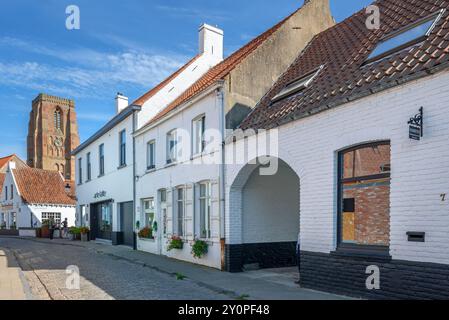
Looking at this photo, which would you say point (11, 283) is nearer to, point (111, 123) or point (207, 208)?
point (207, 208)

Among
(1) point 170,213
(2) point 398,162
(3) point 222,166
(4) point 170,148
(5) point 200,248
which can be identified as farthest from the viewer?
(4) point 170,148

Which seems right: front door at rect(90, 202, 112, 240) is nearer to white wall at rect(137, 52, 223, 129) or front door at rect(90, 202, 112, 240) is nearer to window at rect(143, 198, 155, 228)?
window at rect(143, 198, 155, 228)

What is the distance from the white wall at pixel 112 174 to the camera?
1988 centimetres

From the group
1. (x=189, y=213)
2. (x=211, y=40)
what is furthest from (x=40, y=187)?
(x=189, y=213)

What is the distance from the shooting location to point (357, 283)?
25.7 feet

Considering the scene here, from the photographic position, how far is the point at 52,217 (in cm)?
3706

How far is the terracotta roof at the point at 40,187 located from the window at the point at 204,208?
27.2 metres

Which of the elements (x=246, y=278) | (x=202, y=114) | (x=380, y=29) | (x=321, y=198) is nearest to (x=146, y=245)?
(x=202, y=114)

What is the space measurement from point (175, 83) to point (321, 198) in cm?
1214

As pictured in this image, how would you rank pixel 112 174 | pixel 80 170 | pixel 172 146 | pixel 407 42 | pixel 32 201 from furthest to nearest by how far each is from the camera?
pixel 32 201 < pixel 80 170 < pixel 112 174 < pixel 172 146 < pixel 407 42

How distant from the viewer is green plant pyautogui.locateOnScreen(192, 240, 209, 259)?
12859mm

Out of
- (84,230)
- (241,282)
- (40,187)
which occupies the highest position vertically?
(40,187)

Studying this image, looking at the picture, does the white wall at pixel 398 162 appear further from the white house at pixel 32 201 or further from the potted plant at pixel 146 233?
the white house at pixel 32 201

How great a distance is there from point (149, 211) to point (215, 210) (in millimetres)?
6203
